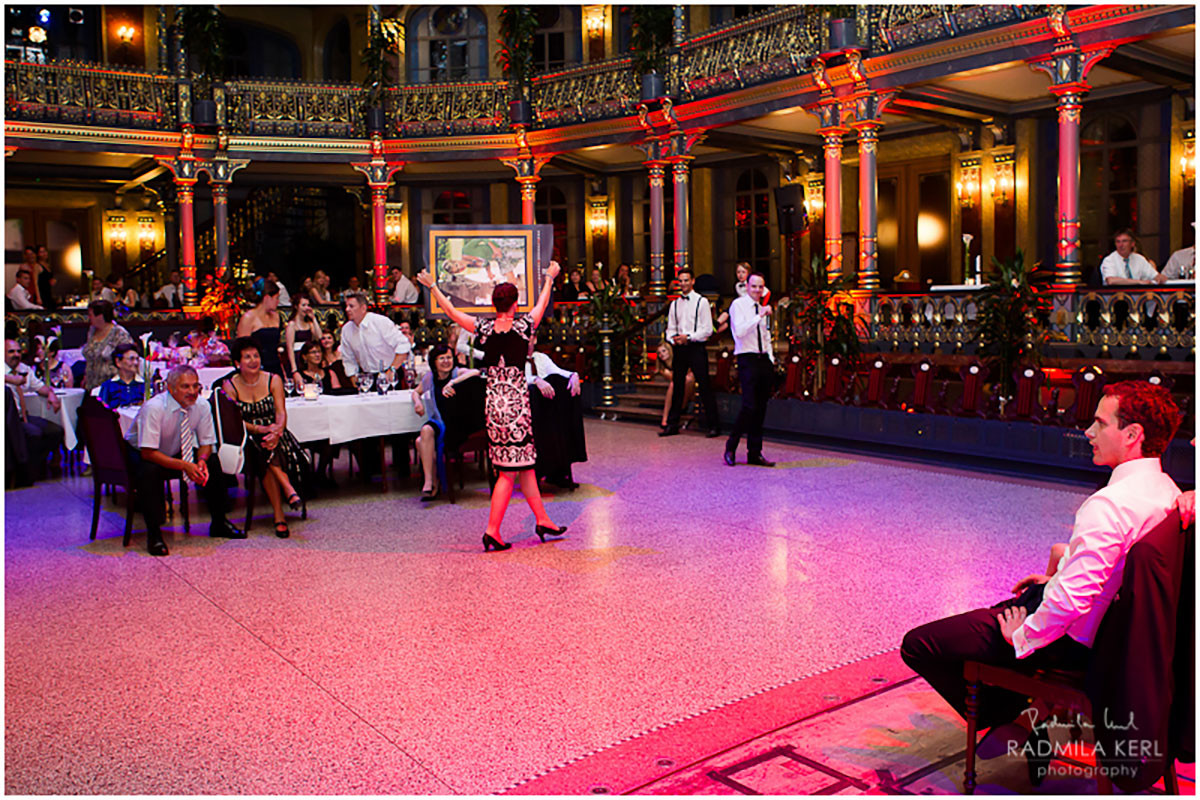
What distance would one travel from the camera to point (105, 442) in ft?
22.4

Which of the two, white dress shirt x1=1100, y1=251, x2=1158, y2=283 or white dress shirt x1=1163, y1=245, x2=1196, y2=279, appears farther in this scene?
white dress shirt x1=1163, y1=245, x2=1196, y2=279

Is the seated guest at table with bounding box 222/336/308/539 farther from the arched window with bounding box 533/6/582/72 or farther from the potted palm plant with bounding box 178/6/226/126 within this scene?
the arched window with bounding box 533/6/582/72

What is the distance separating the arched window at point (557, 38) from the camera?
19719 mm

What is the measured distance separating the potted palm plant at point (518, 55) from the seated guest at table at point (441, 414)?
34.5 ft

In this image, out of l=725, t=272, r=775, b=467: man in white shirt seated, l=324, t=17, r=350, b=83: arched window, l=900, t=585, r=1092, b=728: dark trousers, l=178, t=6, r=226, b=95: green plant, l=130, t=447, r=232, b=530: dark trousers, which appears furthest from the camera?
l=324, t=17, r=350, b=83: arched window

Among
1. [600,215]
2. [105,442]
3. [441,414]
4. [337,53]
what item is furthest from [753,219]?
[105,442]

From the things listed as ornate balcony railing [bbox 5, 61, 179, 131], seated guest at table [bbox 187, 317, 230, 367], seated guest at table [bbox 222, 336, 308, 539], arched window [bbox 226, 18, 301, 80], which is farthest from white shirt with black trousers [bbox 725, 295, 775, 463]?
arched window [bbox 226, 18, 301, 80]

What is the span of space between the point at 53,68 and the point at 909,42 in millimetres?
12846

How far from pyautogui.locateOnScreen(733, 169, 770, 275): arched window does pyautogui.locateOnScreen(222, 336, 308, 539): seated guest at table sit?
12.5m

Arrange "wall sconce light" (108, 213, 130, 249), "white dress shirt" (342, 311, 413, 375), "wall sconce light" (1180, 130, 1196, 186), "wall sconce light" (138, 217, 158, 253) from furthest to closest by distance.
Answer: "wall sconce light" (138, 217, 158, 253), "wall sconce light" (108, 213, 130, 249), "wall sconce light" (1180, 130, 1196, 186), "white dress shirt" (342, 311, 413, 375)

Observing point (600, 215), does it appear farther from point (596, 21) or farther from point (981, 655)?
point (981, 655)

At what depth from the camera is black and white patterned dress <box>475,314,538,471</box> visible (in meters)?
6.24

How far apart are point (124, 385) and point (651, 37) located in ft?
33.9

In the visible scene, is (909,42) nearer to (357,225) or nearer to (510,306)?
Answer: (510,306)
